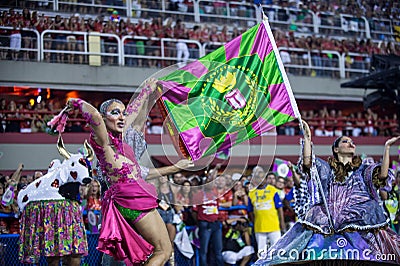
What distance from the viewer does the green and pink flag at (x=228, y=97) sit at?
6.45 m

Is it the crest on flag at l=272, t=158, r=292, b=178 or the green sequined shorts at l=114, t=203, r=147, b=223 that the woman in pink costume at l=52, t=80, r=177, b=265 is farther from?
the crest on flag at l=272, t=158, r=292, b=178

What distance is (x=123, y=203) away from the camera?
511 cm

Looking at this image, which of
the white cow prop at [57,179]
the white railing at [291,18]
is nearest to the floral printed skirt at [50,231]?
the white cow prop at [57,179]

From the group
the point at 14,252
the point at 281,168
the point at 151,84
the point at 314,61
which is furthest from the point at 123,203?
the point at 314,61

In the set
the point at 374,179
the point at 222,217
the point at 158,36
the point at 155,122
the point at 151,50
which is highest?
the point at 158,36

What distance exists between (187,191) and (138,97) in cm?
124

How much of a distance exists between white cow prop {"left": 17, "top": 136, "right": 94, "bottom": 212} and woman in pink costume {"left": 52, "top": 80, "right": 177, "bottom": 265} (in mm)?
1764

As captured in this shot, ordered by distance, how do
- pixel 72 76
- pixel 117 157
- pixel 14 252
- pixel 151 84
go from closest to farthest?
1. pixel 117 157
2. pixel 151 84
3. pixel 14 252
4. pixel 72 76

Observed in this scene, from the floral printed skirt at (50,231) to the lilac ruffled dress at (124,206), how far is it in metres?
2.01

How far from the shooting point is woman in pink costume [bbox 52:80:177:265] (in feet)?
16.5

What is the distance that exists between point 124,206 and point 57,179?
2.21 metres

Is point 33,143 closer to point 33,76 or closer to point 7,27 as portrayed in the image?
point 33,76

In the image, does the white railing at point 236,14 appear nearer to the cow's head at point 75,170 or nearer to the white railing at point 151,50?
the white railing at point 151,50

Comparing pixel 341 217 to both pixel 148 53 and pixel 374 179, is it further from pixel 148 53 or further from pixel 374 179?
pixel 148 53
